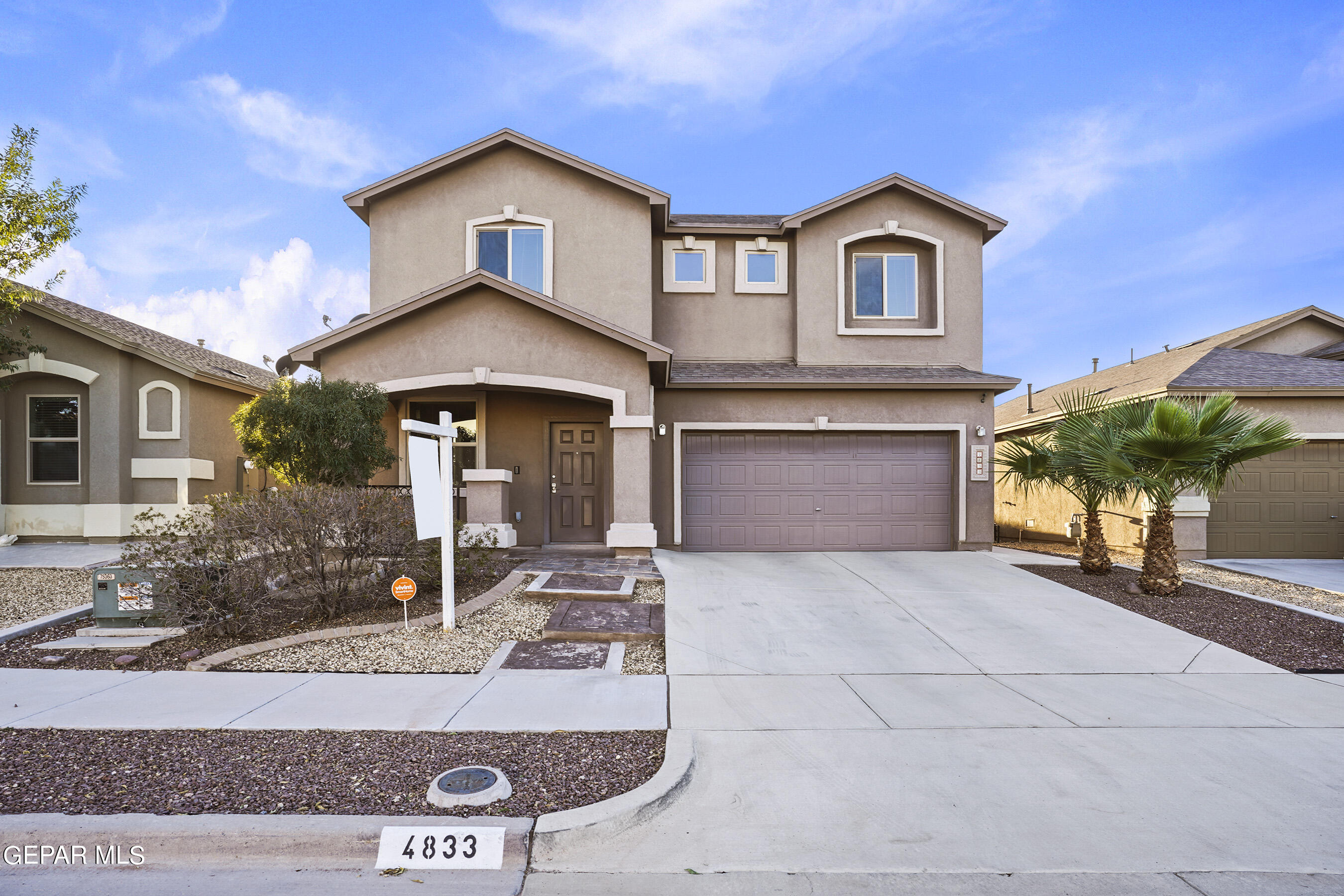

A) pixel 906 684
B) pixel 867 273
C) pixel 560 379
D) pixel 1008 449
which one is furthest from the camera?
pixel 867 273

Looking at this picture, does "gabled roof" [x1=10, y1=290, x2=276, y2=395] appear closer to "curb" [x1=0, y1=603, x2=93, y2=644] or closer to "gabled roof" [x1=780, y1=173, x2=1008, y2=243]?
"curb" [x1=0, y1=603, x2=93, y2=644]

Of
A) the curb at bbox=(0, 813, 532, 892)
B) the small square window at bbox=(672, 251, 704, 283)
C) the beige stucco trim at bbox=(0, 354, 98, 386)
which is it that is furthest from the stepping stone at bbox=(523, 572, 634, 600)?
the beige stucco trim at bbox=(0, 354, 98, 386)

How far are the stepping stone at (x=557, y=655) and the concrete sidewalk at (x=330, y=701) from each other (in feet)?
0.94

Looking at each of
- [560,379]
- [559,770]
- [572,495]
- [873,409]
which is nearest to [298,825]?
[559,770]

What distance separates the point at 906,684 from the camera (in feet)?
19.3

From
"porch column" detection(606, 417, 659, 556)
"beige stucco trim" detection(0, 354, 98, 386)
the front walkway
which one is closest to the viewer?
the front walkway

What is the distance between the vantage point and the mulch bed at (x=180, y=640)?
627 centimetres

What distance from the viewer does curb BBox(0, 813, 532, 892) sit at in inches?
130

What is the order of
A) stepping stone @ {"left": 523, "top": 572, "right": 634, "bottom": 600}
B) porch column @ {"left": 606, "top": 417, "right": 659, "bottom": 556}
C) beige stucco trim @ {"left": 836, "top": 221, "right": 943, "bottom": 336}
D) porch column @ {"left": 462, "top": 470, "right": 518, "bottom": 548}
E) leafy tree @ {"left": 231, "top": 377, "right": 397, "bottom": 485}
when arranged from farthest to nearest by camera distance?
beige stucco trim @ {"left": 836, "top": 221, "right": 943, "bottom": 336}, porch column @ {"left": 606, "top": 417, "right": 659, "bottom": 556}, porch column @ {"left": 462, "top": 470, "right": 518, "bottom": 548}, leafy tree @ {"left": 231, "top": 377, "right": 397, "bottom": 485}, stepping stone @ {"left": 523, "top": 572, "right": 634, "bottom": 600}

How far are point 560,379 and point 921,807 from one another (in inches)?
332

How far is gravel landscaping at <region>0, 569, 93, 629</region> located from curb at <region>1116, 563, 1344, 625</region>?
586 inches

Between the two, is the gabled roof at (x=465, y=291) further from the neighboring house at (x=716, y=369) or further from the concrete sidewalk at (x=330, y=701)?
the concrete sidewalk at (x=330, y=701)

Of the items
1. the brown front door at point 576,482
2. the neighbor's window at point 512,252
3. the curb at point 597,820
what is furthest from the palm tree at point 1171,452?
the neighbor's window at point 512,252

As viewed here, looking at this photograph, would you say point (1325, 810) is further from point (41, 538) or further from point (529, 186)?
point (41, 538)
